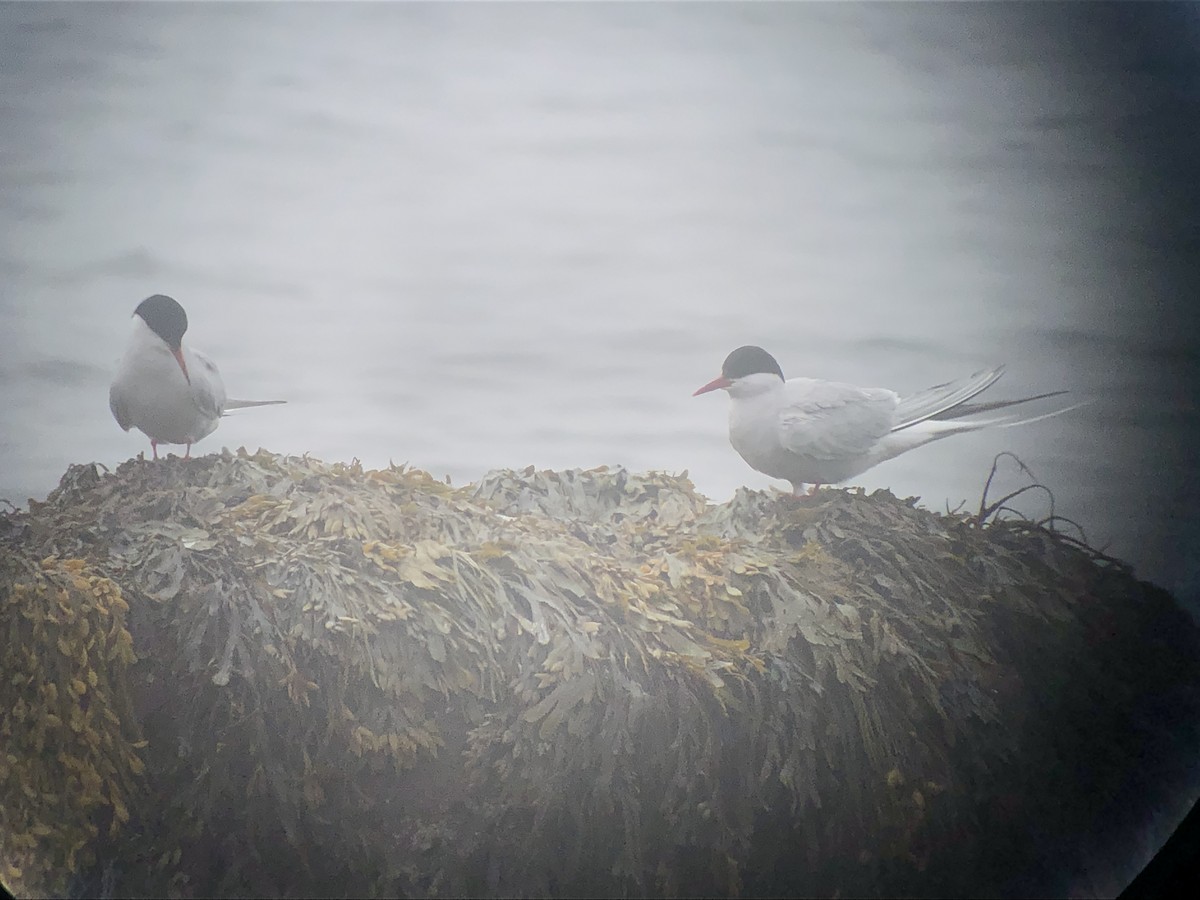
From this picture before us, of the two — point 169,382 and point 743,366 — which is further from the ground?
point 743,366

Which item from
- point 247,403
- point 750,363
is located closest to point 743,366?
point 750,363

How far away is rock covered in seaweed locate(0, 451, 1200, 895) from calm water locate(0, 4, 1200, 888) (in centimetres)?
11

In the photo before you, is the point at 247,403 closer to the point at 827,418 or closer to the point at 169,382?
the point at 169,382

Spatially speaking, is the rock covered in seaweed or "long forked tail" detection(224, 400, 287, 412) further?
"long forked tail" detection(224, 400, 287, 412)

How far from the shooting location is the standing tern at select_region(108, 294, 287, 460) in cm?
163

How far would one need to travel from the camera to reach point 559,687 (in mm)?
1523

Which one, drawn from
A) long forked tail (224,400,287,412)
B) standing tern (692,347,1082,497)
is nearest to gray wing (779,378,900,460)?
Result: standing tern (692,347,1082,497)

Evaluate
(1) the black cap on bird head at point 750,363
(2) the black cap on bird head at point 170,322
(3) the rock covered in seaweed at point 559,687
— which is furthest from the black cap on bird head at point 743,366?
(2) the black cap on bird head at point 170,322

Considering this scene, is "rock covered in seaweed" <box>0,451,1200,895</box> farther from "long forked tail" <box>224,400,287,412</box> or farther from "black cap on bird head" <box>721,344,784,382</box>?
"black cap on bird head" <box>721,344,784,382</box>

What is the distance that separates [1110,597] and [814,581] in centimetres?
54

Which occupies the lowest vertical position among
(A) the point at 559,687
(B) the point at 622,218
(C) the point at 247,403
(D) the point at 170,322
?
(A) the point at 559,687

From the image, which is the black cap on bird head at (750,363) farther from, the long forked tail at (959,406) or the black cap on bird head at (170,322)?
the black cap on bird head at (170,322)

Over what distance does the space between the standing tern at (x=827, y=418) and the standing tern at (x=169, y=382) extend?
81 cm

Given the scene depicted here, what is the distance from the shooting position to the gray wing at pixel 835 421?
5.17 feet
